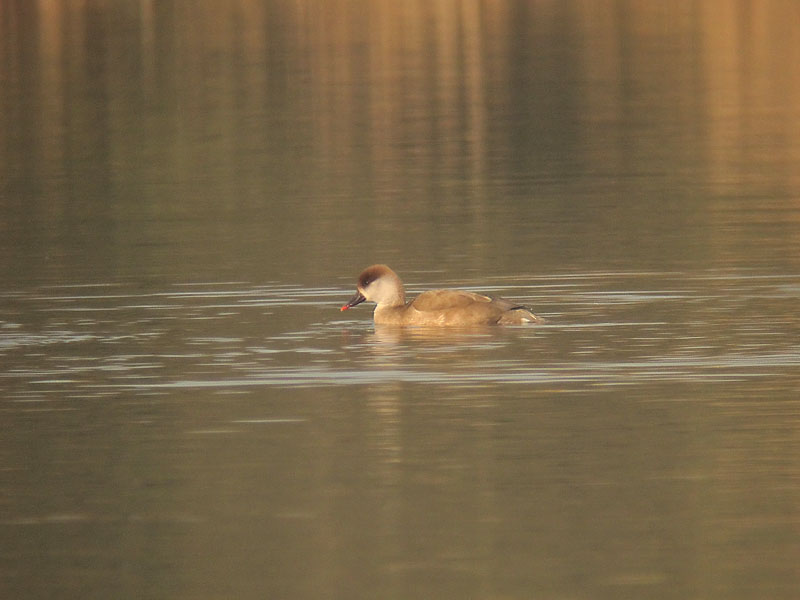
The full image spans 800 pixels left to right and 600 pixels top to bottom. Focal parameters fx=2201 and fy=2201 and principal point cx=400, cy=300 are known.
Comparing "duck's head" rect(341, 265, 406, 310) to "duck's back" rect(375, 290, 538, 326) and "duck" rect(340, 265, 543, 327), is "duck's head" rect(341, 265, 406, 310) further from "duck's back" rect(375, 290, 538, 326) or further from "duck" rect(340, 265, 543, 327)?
"duck's back" rect(375, 290, 538, 326)

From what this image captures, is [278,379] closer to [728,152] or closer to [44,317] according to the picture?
[44,317]

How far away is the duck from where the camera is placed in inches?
677

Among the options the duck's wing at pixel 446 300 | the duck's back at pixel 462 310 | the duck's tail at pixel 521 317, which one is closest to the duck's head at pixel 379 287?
the duck's back at pixel 462 310

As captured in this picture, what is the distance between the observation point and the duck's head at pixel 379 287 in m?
18.2

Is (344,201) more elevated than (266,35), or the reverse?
(266,35)

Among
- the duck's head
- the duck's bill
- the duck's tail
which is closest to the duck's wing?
the duck's tail

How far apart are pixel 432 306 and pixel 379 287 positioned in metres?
0.80

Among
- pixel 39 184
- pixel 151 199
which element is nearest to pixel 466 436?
pixel 151 199

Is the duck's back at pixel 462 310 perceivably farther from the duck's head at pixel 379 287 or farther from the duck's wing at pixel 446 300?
the duck's head at pixel 379 287

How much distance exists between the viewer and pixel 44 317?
1831 centimetres

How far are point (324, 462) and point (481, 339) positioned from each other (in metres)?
4.58

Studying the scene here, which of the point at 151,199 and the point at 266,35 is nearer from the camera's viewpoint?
the point at 151,199

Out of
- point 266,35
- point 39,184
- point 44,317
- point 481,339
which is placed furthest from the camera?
point 266,35

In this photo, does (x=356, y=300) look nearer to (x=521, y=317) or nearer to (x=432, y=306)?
(x=432, y=306)
